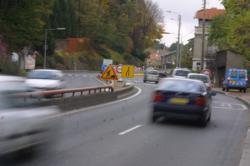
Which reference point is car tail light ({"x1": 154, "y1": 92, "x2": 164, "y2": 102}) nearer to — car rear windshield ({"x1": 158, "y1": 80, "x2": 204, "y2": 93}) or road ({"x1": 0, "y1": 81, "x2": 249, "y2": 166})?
Result: car rear windshield ({"x1": 158, "y1": 80, "x2": 204, "y2": 93})

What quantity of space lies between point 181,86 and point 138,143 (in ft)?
17.6

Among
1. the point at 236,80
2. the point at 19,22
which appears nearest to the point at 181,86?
the point at 236,80

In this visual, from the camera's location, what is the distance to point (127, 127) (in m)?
17.7

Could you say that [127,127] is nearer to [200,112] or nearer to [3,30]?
[200,112]

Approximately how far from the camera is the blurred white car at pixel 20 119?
9.73 meters


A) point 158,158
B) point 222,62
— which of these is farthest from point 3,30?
point 158,158

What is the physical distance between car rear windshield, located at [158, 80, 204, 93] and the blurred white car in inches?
311

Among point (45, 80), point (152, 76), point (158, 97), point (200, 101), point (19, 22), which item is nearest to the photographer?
point (200, 101)

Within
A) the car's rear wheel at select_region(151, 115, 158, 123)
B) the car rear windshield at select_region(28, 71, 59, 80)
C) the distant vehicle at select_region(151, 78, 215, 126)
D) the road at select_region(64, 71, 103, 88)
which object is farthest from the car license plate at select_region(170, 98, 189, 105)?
the road at select_region(64, 71, 103, 88)

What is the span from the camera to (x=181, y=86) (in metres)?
19.1

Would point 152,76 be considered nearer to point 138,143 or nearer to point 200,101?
point 200,101

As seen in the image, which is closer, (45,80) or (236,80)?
(45,80)

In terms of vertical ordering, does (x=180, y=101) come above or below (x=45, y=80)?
above

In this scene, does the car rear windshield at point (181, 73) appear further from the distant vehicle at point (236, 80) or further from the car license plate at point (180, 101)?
the car license plate at point (180, 101)
